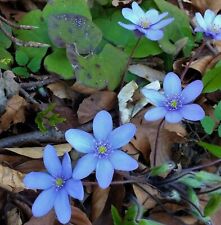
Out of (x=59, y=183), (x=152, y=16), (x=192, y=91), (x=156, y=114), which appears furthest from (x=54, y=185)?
(x=152, y=16)

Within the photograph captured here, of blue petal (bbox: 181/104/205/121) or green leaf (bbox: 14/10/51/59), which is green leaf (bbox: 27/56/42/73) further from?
blue petal (bbox: 181/104/205/121)

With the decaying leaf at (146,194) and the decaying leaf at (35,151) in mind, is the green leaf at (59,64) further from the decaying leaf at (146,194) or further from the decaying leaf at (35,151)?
the decaying leaf at (146,194)

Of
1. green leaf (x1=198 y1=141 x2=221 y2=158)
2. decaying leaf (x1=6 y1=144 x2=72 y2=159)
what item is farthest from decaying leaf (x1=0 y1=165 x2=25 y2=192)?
green leaf (x1=198 y1=141 x2=221 y2=158)

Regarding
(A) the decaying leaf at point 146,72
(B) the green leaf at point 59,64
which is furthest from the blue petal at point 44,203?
(A) the decaying leaf at point 146,72

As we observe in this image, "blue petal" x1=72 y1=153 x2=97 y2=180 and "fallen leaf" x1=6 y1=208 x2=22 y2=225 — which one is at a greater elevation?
"blue petal" x1=72 y1=153 x2=97 y2=180

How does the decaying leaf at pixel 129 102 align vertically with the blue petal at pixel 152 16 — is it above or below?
below
